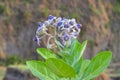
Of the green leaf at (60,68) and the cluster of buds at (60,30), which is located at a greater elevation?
the cluster of buds at (60,30)

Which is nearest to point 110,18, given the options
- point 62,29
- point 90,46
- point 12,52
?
point 90,46

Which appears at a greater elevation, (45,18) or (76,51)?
(76,51)

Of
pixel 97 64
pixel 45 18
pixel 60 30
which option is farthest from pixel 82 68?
pixel 45 18

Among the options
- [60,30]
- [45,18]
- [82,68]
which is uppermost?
[60,30]

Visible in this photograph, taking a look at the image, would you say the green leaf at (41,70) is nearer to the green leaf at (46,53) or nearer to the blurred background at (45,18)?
the green leaf at (46,53)

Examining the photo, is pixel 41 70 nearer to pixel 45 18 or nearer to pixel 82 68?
pixel 82 68

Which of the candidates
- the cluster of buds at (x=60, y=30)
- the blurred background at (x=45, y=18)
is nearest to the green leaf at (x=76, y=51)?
the cluster of buds at (x=60, y=30)
